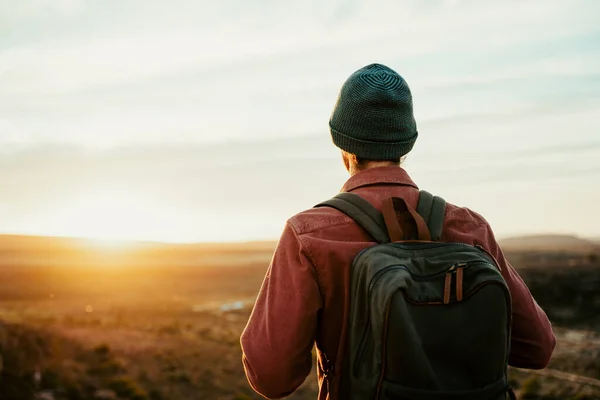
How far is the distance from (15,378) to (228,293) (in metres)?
61.8

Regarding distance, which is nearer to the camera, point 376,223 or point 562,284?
point 376,223

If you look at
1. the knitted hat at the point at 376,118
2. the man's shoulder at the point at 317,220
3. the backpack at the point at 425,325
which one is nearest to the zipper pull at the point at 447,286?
the backpack at the point at 425,325

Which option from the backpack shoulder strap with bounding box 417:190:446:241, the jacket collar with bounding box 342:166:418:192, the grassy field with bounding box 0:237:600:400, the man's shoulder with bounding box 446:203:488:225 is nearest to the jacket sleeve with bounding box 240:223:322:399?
the jacket collar with bounding box 342:166:418:192

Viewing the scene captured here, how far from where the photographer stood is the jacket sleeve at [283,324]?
229 cm

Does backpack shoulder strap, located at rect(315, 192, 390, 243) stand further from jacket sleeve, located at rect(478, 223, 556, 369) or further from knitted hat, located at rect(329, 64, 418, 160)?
jacket sleeve, located at rect(478, 223, 556, 369)

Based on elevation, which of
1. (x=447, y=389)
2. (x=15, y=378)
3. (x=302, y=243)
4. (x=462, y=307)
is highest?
(x=302, y=243)

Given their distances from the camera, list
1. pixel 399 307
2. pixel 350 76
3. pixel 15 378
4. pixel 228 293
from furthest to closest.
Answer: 1. pixel 228 293
2. pixel 15 378
3. pixel 350 76
4. pixel 399 307

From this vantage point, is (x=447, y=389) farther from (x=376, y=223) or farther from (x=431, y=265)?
(x=376, y=223)

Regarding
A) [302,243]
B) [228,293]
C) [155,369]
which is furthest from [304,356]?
[228,293]

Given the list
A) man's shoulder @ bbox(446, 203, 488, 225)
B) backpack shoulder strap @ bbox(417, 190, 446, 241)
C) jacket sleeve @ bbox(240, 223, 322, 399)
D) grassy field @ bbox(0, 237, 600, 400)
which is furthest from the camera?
grassy field @ bbox(0, 237, 600, 400)

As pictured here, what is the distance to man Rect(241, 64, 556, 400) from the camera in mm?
2307

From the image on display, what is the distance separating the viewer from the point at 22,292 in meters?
51.9

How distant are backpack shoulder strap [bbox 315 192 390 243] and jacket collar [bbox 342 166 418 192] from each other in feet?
0.35

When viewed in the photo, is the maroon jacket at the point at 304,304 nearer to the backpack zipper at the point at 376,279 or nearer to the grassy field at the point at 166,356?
the backpack zipper at the point at 376,279
